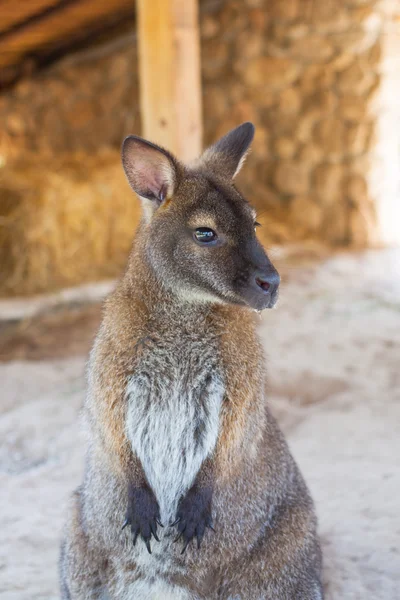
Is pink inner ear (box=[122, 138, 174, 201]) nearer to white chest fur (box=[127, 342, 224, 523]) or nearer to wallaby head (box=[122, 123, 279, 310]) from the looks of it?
wallaby head (box=[122, 123, 279, 310])

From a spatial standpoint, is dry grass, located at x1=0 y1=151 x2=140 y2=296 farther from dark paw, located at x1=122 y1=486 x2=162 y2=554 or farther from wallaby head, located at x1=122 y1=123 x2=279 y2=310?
dark paw, located at x1=122 y1=486 x2=162 y2=554

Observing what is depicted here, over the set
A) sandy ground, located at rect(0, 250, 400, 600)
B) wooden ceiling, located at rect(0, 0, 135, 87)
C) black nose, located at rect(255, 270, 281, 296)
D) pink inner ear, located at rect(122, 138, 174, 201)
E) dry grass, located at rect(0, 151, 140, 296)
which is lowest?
sandy ground, located at rect(0, 250, 400, 600)

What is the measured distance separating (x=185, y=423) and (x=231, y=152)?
102 centimetres

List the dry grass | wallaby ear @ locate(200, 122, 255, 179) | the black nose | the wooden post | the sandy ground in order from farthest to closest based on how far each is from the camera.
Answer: the dry grass → the wooden post → the sandy ground → wallaby ear @ locate(200, 122, 255, 179) → the black nose

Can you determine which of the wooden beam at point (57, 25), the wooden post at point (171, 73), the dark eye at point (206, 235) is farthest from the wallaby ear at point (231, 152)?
the wooden beam at point (57, 25)

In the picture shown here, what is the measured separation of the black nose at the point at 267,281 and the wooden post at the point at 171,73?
2591 mm

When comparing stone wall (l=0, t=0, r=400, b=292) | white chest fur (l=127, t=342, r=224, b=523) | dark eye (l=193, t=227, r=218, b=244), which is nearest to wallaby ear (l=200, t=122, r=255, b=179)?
dark eye (l=193, t=227, r=218, b=244)

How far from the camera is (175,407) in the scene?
2.40m

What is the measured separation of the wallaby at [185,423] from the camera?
2400 mm

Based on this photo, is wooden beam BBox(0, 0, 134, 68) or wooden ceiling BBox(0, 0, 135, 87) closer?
wooden ceiling BBox(0, 0, 135, 87)

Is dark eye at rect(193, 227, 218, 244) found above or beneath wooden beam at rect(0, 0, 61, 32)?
beneath

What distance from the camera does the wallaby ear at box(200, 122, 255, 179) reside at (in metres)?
2.73

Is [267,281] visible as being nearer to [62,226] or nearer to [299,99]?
[62,226]

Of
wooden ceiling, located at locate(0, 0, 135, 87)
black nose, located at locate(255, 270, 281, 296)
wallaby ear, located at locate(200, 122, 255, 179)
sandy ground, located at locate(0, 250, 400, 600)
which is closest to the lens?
black nose, located at locate(255, 270, 281, 296)
